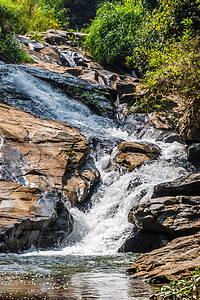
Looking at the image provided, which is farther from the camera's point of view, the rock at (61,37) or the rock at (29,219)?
the rock at (61,37)

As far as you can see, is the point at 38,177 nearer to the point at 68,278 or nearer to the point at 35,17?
the point at 68,278

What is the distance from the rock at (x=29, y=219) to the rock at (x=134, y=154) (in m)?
3.38

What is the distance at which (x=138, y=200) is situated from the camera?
8.48m

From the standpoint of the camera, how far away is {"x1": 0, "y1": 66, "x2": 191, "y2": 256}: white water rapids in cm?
769

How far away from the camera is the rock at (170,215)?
244 inches

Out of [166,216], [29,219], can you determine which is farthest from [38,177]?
[166,216]

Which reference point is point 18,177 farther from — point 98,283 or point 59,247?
point 98,283

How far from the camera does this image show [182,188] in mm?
7031

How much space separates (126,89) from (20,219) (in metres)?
12.0

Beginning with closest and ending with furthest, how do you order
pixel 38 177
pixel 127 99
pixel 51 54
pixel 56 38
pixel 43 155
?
pixel 38 177
pixel 43 155
pixel 127 99
pixel 51 54
pixel 56 38

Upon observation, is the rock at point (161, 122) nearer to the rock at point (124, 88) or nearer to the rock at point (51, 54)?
the rock at point (124, 88)

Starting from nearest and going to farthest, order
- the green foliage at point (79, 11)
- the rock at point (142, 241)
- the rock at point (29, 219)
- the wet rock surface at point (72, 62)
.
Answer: the rock at point (29, 219), the rock at point (142, 241), the wet rock surface at point (72, 62), the green foliage at point (79, 11)

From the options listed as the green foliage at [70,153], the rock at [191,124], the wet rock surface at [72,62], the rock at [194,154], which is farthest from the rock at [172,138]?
the green foliage at [70,153]

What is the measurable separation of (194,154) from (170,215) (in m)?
4.63
